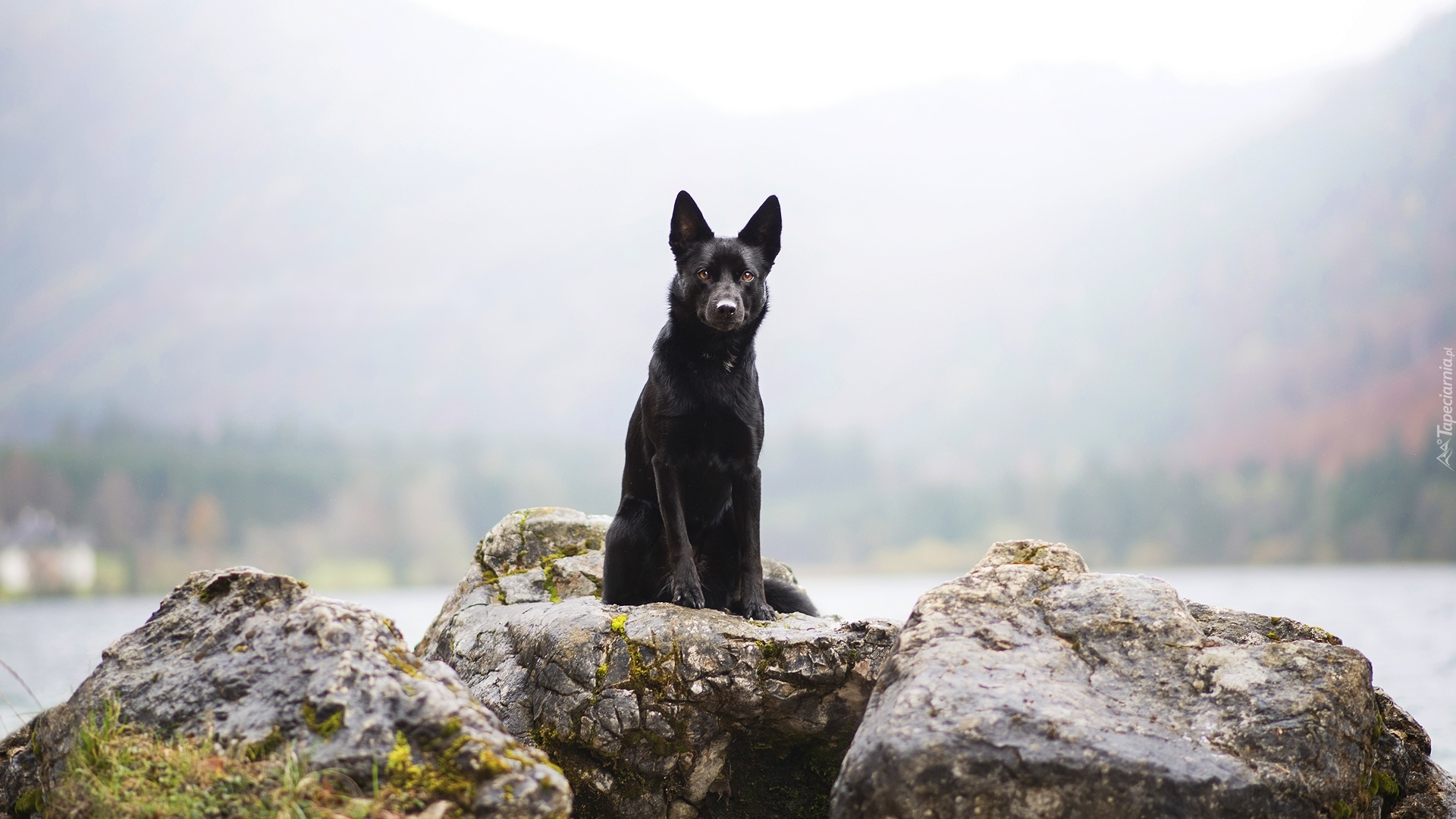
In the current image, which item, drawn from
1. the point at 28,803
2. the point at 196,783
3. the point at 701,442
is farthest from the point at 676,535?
the point at 28,803

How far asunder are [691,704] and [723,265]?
2.82m

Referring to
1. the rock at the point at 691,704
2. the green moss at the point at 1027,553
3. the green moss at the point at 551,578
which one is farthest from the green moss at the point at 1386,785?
the green moss at the point at 551,578

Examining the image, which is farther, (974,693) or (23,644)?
(23,644)

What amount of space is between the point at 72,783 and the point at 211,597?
3.36 ft

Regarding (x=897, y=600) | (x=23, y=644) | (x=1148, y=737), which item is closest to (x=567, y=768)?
(x=1148, y=737)

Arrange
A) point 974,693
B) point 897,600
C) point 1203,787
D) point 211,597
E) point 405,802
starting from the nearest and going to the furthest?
point 405,802 < point 1203,787 < point 974,693 < point 211,597 < point 897,600

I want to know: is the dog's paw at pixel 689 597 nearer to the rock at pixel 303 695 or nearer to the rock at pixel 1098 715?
the rock at pixel 1098 715

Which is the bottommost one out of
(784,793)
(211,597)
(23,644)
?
(23,644)

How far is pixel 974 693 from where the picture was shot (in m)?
4.40

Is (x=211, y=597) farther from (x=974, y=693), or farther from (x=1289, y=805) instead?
(x=1289, y=805)

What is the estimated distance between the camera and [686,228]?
671 cm

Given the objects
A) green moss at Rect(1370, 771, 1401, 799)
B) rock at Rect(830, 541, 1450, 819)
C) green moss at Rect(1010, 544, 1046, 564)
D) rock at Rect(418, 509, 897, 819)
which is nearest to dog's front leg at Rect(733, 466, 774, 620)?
rock at Rect(418, 509, 897, 819)

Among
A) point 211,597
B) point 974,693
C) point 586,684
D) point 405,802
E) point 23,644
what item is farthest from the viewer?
point 23,644

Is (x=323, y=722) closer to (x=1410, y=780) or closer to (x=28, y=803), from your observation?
(x=28, y=803)
